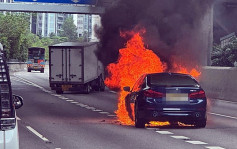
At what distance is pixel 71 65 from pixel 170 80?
18626 millimetres

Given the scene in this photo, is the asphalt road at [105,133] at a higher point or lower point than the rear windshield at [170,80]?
lower

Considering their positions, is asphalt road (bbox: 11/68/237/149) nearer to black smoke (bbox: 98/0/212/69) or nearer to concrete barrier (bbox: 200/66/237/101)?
black smoke (bbox: 98/0/212/69)

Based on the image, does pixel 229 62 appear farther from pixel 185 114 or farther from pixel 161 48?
pixel 185 114

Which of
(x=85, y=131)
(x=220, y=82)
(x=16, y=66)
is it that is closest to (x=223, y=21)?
(x=16, y=66)

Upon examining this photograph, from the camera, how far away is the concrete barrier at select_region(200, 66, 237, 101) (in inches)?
1125

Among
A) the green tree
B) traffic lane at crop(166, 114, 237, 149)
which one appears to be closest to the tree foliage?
traffic lane at crop(166, 114, 237, 149)

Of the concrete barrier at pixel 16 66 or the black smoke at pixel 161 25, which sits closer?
the black smoke at pixel 161 25

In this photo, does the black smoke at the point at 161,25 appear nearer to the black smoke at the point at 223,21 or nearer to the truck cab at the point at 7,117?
the truck cab at the point at 7,117

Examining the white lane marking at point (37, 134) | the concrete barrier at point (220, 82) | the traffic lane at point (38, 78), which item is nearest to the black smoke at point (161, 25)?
the concrete barrier at point (220, 82)

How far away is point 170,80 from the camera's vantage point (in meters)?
16.6

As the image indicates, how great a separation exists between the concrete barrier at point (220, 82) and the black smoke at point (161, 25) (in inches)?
38.6

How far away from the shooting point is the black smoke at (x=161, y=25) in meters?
27.2

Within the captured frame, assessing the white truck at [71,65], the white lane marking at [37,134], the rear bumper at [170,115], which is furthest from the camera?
the white truck at [71,65]

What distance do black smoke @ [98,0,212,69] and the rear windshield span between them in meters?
9.49
